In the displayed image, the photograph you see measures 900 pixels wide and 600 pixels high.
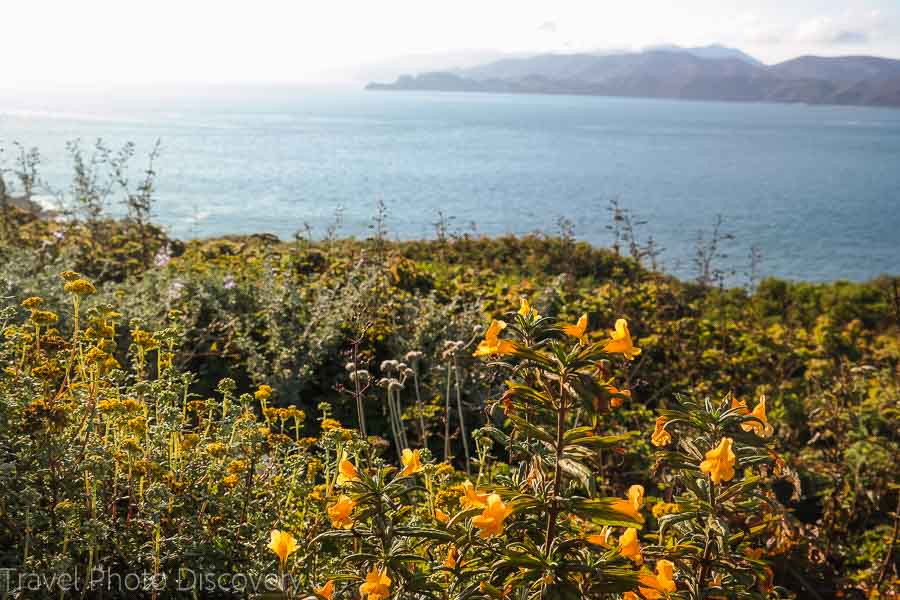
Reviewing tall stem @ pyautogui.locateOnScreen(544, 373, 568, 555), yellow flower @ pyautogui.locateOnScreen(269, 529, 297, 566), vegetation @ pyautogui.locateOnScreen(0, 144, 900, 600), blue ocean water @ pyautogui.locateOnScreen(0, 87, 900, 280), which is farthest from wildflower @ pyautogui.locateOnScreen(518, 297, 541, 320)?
blue ocean water @ pyautogui.locateOnScreen(0, 87, 900, 280)

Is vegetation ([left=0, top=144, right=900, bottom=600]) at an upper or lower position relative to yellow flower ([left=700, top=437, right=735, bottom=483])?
lower

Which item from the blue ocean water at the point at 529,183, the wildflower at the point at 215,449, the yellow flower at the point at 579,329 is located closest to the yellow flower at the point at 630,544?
the yellow flower at the point at 579,329

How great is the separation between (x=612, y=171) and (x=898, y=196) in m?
18.4

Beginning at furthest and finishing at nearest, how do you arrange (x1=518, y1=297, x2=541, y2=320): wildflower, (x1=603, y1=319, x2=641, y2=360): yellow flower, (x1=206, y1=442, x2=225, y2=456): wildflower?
1. (x1=206, y1=442, x2=225, y2=456): wildflower
2. (x1=518, y1=297, x2=541, y2=320): wildflower
3. (x1=603, y1=319, x2=641, y2=360): yellow flower

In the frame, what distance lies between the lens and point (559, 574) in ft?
4.56

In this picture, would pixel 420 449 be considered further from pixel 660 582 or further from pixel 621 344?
pixel 621 344

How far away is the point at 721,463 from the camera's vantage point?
1.39m

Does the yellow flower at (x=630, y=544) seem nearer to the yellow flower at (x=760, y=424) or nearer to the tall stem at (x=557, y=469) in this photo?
the tall stem at (x=557, y=469)

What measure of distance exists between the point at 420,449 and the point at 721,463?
4.57 ft

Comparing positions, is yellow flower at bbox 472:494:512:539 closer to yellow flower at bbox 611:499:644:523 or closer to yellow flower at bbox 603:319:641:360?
yellow flower at bbox 611:499:644:523

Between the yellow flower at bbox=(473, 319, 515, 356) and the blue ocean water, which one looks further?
the blue ocean water

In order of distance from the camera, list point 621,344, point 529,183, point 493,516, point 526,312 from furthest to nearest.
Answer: point 529,183 < point 526,312 < point 621,344 < point 493,516

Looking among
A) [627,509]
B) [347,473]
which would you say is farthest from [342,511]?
[627,509]

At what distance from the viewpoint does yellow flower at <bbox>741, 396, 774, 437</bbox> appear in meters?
1.62
